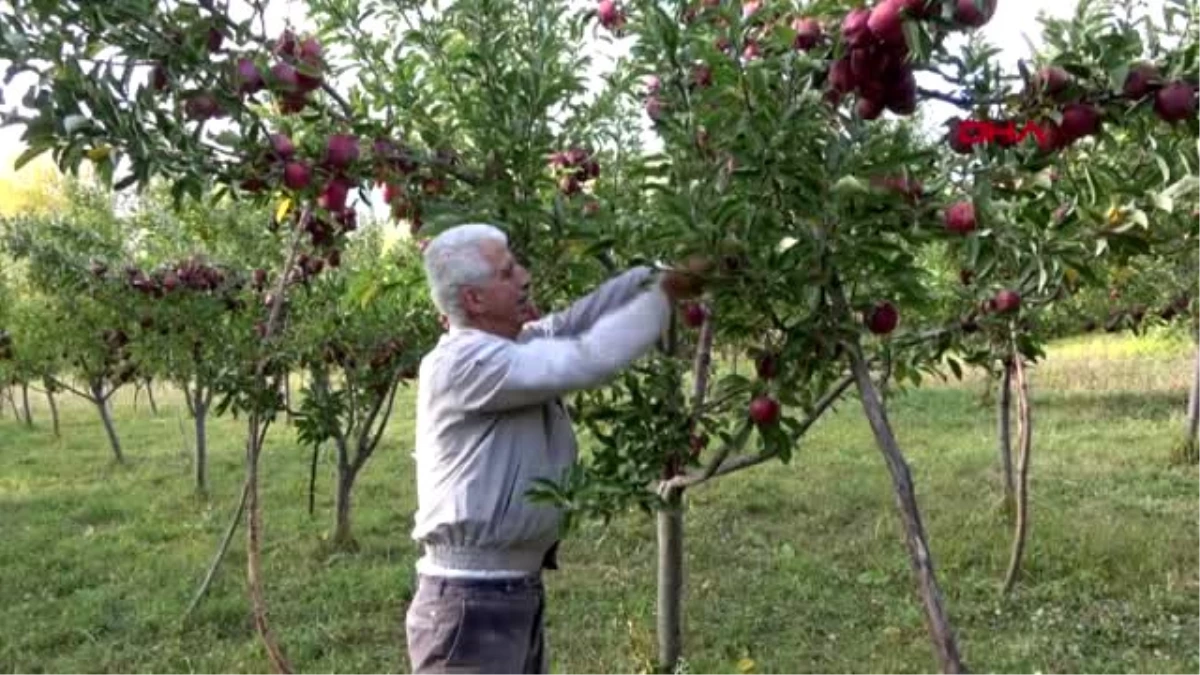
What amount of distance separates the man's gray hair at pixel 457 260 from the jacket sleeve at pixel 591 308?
19 centimetres

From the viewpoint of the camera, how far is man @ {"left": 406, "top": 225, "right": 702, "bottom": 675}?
2072 mm

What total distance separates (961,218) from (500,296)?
897mm

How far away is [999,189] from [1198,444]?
8.44 m

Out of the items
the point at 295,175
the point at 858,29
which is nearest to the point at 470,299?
the point at 295,175

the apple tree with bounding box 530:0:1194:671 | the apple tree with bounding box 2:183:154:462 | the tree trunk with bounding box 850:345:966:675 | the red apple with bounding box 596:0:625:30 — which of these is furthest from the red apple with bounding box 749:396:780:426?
the apple tree with bounding box 2:183:154:462

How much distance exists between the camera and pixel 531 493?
2086mm

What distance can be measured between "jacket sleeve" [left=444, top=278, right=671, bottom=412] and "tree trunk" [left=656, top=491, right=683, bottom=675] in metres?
1.31

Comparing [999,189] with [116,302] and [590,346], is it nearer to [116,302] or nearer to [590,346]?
[590,346]

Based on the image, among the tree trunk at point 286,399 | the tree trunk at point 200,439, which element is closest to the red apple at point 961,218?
the tree trunk at point 286,399

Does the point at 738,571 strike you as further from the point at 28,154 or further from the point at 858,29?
the point at 858,29

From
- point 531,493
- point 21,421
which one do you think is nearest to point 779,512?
point 531,493

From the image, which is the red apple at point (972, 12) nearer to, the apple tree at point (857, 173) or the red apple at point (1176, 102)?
the apple tree at point (857, 173)

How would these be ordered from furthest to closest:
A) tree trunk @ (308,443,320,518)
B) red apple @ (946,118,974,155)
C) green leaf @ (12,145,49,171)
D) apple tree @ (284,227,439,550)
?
tree trunk @ (308,443,320,518)
apple tree @ (284,227,439,550)
green leaf @ (12,145,49,171)
red apple @ (946,118,974,155)

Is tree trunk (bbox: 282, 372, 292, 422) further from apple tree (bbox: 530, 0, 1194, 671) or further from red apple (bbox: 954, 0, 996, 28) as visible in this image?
red apple (bbox: 954, 0, 996, 28)
